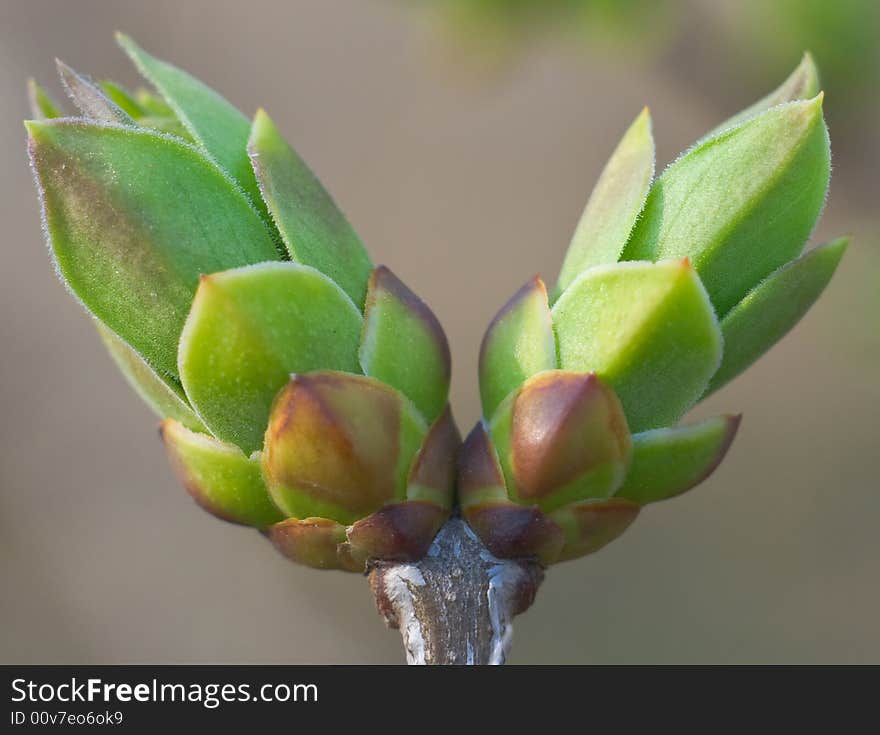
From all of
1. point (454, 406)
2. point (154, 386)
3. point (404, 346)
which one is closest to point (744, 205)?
point (404, 346)

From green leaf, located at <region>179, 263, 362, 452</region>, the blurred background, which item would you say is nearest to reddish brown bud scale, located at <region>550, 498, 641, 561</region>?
green leaf, located at <region>179, 263, 362, 452</region>

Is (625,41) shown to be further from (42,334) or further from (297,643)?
(42,334)

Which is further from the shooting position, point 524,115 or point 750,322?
point 524,115

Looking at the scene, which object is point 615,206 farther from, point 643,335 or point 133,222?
point 133,222

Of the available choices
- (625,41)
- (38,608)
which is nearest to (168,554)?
(38,608)

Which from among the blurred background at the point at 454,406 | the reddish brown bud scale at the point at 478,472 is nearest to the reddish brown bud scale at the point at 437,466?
the reddish brown bud scale at the point at 478,472

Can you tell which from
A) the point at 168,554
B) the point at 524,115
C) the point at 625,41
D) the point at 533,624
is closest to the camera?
the point at 625,41

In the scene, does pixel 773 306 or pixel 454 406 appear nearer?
pixel 773 306
